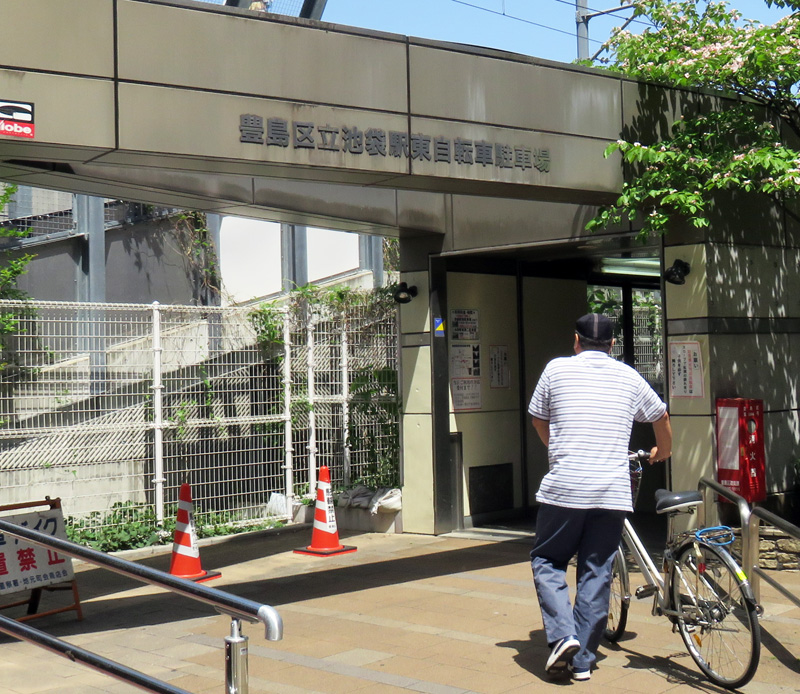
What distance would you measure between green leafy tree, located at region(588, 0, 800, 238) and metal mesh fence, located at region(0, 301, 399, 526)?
12.5 ft

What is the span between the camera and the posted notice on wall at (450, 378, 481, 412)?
10242 millimetres

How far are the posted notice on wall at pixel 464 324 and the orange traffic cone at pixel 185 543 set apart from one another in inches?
132

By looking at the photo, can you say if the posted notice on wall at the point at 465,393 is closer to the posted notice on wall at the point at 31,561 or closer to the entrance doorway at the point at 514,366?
the entrance doorway at the point at 514,366

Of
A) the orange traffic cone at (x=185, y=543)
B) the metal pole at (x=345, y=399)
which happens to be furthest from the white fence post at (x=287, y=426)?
the orange traffic cone at (x=185, y=543)

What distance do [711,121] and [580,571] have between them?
4643 mm

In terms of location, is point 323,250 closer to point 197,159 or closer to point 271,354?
point 271,354

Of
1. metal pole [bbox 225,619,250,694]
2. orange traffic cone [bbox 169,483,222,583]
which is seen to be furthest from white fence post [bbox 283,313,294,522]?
metal pole [bbox 225,619,250,694]

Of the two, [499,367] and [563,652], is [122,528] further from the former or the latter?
[563,652]

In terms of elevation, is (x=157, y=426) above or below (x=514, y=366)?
below

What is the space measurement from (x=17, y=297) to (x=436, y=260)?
217 inches

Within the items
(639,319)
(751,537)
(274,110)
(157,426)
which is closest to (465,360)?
(639,319)

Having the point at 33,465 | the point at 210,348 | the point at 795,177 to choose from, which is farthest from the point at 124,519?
the point at 795,177

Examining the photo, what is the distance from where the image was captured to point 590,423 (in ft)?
16.9

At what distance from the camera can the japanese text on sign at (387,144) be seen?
6.68 meters
